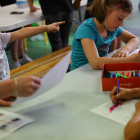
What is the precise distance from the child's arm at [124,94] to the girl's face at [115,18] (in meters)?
0.58

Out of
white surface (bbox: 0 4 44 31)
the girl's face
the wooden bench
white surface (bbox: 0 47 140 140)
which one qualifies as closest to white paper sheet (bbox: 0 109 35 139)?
white surface (bbox: 0 47 140 140)

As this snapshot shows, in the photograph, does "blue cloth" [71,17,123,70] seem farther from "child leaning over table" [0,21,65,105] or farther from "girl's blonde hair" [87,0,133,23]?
"child leaning over table" [0,21,65,105]

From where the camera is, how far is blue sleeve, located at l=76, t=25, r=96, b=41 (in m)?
1.28

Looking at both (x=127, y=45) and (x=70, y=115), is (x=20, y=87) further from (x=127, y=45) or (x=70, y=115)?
(x=127, y=45)

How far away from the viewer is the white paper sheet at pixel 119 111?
71cm

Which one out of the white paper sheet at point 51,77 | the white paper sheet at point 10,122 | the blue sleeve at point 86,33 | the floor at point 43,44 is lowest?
the floor at point 43,44

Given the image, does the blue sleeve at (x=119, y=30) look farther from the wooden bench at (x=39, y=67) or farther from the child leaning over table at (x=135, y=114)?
Result: the child leaning over table at (x=135, y=114)

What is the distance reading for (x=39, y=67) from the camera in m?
2.03

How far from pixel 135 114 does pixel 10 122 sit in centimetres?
43

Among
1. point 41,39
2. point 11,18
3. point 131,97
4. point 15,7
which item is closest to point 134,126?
point 131,97

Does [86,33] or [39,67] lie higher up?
[86,33]

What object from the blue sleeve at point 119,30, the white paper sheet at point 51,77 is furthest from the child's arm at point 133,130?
the blue sleeve at point 119,30

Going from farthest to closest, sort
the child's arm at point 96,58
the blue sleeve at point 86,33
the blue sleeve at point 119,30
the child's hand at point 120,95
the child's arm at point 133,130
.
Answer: the blue sleeve at point 119,30, the blue sleeve at point 86,33, the child's arm at point 96,58, the child's hand at point 120,95, the child's arm at point 133,130

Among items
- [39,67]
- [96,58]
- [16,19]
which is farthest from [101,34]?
[16,19]
